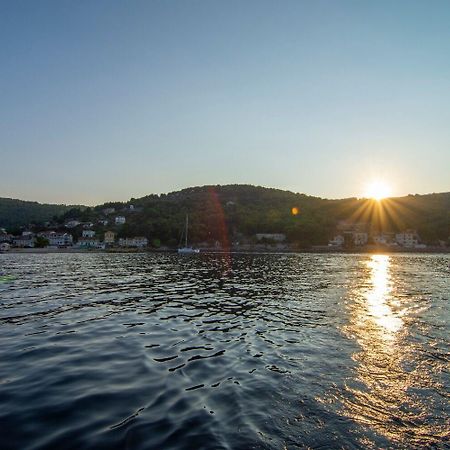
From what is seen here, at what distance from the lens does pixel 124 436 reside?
705cm

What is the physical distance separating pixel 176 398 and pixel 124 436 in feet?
7.10

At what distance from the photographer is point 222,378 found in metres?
10.7

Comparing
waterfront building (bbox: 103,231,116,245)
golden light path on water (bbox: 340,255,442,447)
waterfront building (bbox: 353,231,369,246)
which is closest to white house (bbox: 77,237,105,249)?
waterfront building (bbox: 103,231,116,245)

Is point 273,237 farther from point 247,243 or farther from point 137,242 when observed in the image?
point 137,242

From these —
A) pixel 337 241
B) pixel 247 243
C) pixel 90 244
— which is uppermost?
pixel 337 241

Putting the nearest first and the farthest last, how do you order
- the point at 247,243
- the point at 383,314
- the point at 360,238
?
the point at 383,314
the point at 247,243
the point at 360,238

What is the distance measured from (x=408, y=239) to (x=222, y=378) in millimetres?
184467

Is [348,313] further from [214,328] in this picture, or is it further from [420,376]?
[420,376]

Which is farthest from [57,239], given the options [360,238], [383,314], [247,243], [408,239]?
[383,314]

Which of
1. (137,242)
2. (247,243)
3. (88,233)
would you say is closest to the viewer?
(137,242)

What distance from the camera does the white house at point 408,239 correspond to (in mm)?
170250

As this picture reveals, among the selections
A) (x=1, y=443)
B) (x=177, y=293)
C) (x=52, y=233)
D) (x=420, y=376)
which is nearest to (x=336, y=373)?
(x=420, y=376)

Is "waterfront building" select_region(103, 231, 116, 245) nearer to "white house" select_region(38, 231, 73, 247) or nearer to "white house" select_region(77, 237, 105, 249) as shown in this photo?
"white house" select_region(77, 237, 105, 249)

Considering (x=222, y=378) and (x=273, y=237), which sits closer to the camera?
(x=222, y=378)
